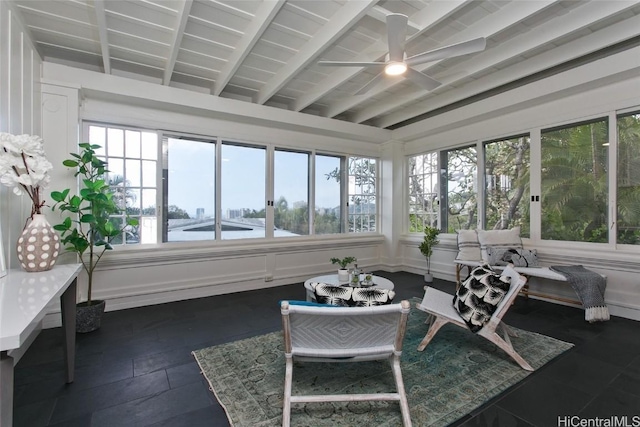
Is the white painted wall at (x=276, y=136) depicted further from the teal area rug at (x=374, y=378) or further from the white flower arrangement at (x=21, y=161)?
the teal area rug at (x=374, y=378)

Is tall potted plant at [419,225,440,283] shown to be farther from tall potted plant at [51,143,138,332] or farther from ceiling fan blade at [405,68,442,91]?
tall potted plant at [51,143,138,332]

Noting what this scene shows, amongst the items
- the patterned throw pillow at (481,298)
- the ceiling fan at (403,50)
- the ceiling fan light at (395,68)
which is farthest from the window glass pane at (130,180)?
the patterned throw pillow at (481,298)

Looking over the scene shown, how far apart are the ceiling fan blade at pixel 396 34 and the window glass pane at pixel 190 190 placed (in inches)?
117

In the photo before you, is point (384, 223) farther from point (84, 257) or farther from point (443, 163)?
point (84, 257)

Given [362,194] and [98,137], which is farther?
[362,194]

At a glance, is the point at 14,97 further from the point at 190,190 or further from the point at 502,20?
the point at 502,20

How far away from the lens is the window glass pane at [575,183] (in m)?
3.55

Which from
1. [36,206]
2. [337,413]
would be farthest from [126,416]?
[36,206]

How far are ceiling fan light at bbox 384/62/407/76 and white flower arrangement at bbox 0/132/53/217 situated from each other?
2808 millimetres

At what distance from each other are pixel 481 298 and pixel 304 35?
9.80 feet

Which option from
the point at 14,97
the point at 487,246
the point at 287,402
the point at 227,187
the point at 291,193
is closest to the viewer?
the point at 287,402

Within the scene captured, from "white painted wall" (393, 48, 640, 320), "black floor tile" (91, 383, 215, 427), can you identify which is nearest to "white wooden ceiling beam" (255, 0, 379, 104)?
"white painted wall" (393, 48, 640, 320)

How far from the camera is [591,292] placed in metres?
3.14

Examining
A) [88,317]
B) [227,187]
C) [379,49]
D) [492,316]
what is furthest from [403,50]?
[88,317]
